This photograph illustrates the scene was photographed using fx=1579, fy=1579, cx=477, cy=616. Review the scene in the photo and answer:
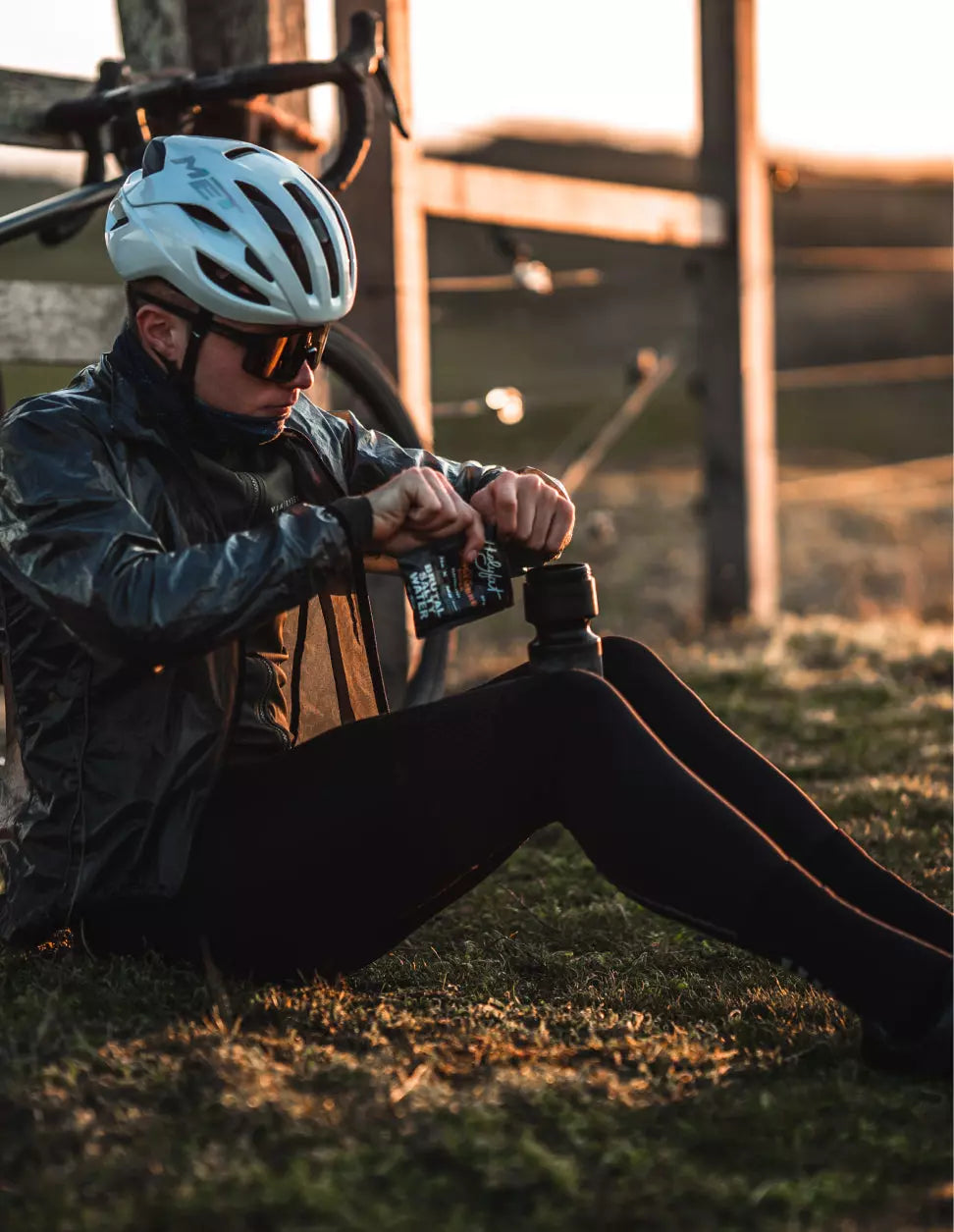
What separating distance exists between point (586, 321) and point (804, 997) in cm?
1984

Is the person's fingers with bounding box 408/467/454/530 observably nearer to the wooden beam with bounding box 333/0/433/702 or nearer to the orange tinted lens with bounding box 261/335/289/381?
the orange tinted lens with bounding box 261/335/289/381

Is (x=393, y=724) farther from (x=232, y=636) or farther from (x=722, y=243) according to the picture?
(x=722, y=243)

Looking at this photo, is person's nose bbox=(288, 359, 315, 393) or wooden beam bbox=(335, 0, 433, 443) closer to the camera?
person's nose bbox=(288, 359, 315, 393)

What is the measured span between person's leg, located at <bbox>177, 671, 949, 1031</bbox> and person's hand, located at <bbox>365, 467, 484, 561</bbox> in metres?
0.21

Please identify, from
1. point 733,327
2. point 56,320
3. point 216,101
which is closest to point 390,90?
point 216,101

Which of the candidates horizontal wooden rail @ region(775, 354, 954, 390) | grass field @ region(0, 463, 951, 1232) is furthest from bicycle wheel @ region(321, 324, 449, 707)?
horizontal wooden rail @ region(775, 354, 954, 390)

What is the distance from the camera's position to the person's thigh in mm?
2004

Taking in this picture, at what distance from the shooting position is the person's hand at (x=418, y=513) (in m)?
1.98

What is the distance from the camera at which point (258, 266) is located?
2012 millimetres

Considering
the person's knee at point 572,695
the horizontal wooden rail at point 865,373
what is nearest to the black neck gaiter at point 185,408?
the person's knee at point 572,695

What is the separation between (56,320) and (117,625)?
5.89 ft

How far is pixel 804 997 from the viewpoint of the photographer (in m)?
2.26

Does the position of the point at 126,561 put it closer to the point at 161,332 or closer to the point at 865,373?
the point at 161,332

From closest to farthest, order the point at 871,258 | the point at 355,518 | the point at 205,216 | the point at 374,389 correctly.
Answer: the point at 355,518, the point at 205,216, the point at 374,389, the point at 871,258
